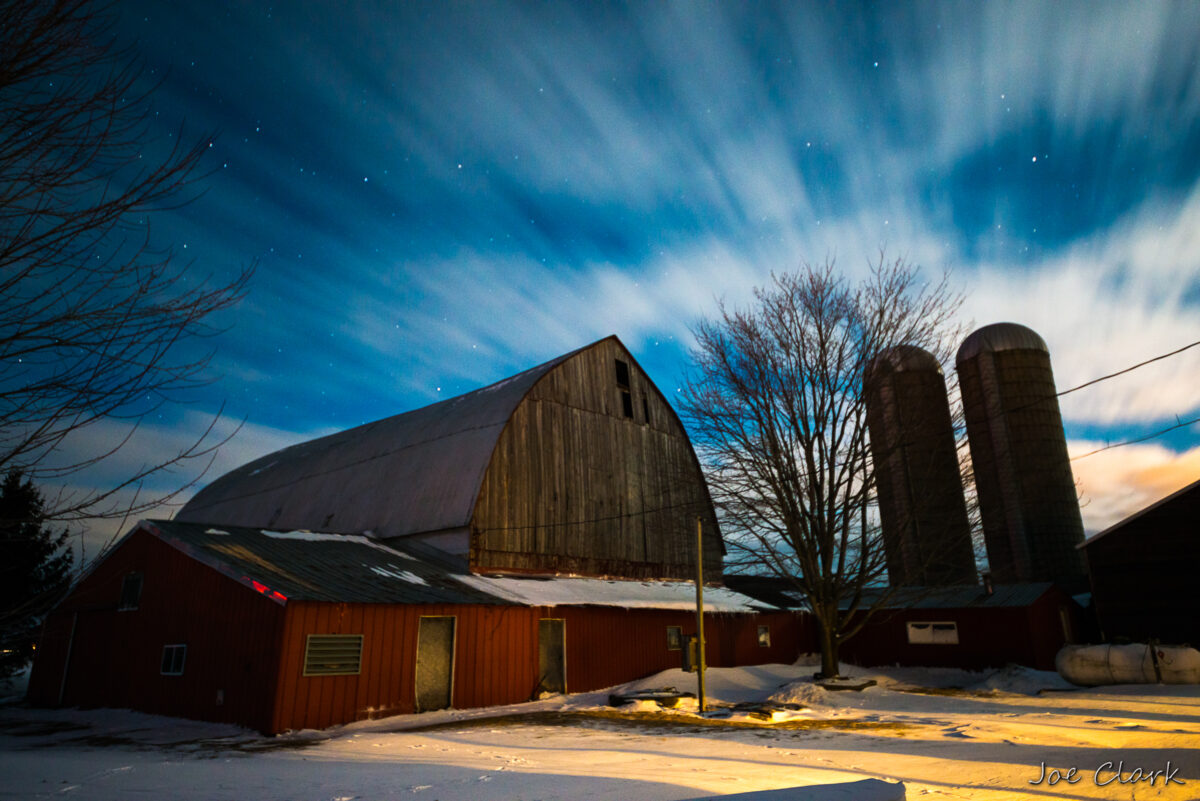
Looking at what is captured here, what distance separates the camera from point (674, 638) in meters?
22.8

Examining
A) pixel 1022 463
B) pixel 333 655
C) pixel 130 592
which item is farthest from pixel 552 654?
pixel 1022 463

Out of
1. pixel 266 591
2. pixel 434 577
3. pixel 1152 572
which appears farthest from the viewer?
pixel 1152 572

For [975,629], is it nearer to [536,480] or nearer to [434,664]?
[536,480]

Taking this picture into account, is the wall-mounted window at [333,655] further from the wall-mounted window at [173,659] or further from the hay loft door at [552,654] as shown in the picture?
the hay loft door at [552,654]

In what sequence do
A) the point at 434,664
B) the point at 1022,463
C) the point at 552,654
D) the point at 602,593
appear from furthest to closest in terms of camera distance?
1. the point at 1022,463
2. the point at 602,593
3. the point at 552,654
4. the point at 434,664

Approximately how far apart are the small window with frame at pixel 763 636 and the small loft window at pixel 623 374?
1029cm

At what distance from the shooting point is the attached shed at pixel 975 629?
2431cm

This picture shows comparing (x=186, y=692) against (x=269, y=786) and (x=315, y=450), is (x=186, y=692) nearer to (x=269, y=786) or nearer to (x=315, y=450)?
(x=269, y=786)

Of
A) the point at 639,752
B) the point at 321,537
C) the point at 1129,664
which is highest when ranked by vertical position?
the point at 321,537

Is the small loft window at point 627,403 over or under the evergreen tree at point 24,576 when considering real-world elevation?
over

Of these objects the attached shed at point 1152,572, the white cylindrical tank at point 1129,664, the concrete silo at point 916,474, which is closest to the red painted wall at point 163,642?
the concrete silo at point 916,474

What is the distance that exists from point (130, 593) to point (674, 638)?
15.1 meters

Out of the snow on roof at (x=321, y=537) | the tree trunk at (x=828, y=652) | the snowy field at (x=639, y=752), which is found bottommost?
the snowy field at (x=639, y=752)

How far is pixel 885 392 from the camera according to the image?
2630 cm
